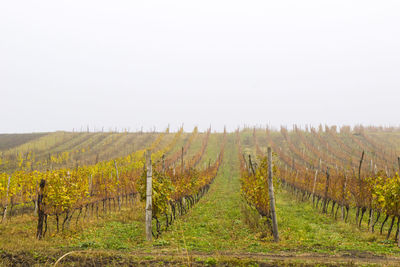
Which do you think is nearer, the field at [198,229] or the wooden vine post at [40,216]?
the field at [198,229]

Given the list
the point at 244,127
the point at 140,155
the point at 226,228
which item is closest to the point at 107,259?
the point at 226,228

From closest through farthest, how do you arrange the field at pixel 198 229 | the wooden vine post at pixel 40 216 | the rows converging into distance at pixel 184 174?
the field at pixel 198 229 < the wooden vine post at pixel 40 216 < the rows converging into distance at pixel 184 174

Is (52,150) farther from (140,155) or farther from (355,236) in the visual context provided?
(355,236)

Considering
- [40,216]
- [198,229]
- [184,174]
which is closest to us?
[40,216]

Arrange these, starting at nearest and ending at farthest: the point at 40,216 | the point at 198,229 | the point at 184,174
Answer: the point at 40,216
the point at 198,229
the point at 184,174

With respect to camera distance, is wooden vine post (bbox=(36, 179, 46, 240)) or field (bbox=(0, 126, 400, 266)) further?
wooden vine post (bbox=(36, 179, 46, 240))

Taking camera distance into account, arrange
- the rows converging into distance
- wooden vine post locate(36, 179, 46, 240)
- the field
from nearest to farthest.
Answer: the field → wooden vine post locate(36, 179, 46, 240) → the rows converging into distance

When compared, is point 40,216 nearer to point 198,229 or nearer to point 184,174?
point 198,229

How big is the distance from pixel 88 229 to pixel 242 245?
760 cm

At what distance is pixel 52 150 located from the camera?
5781 centimetres

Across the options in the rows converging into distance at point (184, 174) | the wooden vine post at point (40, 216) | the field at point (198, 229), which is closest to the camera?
the field at point (198, 229)

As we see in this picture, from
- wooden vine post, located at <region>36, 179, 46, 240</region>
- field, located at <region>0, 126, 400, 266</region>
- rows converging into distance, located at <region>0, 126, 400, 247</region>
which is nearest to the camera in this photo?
field, located at <region>0, 126, 400, 266</region>

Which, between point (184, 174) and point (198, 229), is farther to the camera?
point (184, 174)

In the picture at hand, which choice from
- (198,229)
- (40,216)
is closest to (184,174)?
(198,229)
